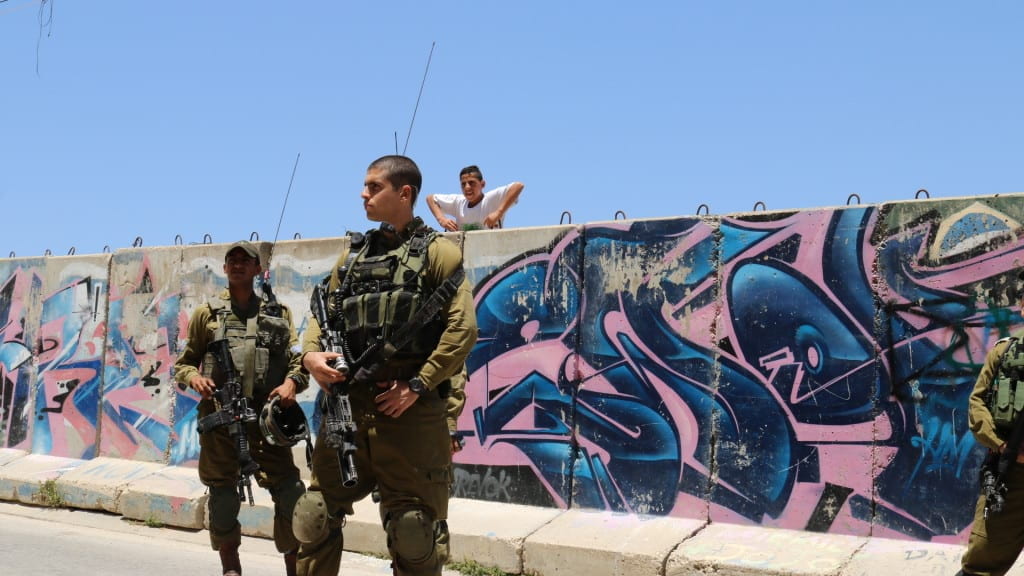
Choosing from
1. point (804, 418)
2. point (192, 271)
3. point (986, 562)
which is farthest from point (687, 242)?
point (192, 271)

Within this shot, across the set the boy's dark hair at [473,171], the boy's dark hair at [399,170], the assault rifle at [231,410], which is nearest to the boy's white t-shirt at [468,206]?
the boy's dark hair at [473,171]

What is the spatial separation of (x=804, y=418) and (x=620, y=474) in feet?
4.29

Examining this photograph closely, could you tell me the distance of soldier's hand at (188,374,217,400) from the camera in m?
6.50

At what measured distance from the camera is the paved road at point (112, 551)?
7270 millimetres

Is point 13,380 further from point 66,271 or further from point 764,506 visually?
point 764,506

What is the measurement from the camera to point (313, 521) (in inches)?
190

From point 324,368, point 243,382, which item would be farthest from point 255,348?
point 324,368

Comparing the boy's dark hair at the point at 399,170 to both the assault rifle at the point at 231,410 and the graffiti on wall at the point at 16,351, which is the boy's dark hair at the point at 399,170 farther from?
the graffiti on wall at the point at 16,351

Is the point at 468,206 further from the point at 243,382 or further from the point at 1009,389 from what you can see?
the point at 1009,389

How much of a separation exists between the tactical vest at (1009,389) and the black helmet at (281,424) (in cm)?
353

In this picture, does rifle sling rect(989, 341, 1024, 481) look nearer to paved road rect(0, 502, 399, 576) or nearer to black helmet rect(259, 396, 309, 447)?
black helmet rect(259, 396, 309, 447)

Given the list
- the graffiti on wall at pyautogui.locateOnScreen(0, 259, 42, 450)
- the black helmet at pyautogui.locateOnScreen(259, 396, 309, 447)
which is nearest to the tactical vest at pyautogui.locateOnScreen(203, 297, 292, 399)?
the black helmet at pyautogui.locateOnScreen(259, 396, 309, 447)

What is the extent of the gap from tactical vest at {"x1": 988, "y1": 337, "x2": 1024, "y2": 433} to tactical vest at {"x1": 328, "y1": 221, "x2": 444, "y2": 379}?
8.56 ft

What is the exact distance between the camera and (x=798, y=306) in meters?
6.87
